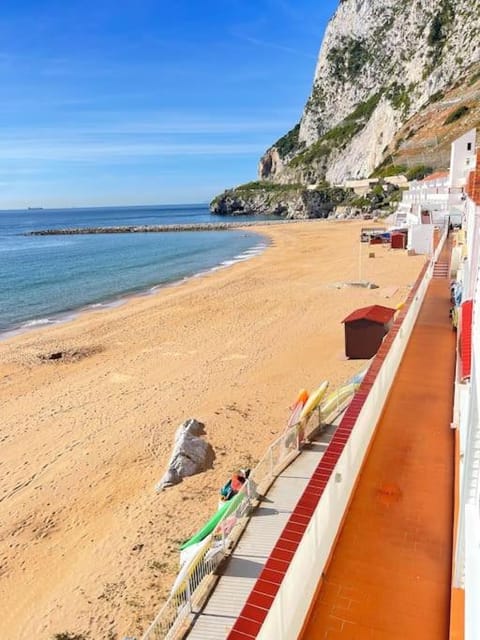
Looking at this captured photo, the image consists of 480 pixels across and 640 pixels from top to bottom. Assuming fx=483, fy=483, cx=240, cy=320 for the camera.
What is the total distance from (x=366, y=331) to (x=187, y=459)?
785 centimetres

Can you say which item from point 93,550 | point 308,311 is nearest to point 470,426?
point 93,550

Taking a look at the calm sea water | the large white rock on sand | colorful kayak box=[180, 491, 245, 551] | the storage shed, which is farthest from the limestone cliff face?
colorful kayak box=[180, 491, 245, 551]

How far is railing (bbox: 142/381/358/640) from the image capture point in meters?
6.43

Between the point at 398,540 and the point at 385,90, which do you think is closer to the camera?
the point at 398,540

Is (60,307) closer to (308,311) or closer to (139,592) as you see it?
(308,311)

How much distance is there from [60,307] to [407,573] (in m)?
31.0

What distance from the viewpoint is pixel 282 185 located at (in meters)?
146

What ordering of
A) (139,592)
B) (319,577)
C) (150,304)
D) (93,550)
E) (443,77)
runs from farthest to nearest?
1. (443,77)
2. (150,304)
3. (93,550)
4. (139,592)
5. (319,577)

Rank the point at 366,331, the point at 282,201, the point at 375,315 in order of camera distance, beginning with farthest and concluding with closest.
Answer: the point at 282,201 < the point at 375,315 < the point at 366,331

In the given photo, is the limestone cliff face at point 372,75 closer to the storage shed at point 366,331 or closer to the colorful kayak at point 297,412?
the storage shed at point 366,331

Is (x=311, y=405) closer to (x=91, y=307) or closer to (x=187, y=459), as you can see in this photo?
(x=187, y=459)

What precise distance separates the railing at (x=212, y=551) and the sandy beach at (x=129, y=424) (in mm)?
778

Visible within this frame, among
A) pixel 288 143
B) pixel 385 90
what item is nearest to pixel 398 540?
pixel 385 90

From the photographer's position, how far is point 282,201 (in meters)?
127
